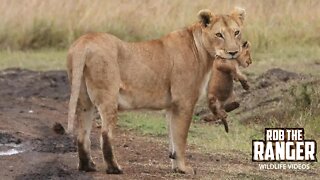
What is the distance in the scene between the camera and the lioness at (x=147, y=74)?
328 inches

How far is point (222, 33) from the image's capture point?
875 cm

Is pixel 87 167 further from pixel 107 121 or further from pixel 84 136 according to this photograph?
pixel 107 121

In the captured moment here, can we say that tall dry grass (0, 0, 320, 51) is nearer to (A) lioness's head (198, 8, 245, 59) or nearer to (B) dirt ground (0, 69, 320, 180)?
(B) dirt ground (0, 69, 320, 180)

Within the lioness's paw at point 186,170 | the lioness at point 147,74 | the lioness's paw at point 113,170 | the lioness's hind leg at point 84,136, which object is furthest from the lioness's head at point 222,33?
the lioness's paw at point 113,170

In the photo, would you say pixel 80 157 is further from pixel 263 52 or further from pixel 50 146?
pixel 263 52

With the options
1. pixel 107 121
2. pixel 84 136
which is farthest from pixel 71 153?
pixel 107 121

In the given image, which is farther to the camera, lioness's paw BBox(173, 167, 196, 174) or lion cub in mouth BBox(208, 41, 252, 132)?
lion cub in mouth BBox(208, 41, 252, 132)

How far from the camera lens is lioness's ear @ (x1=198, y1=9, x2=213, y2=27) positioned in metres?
8.87

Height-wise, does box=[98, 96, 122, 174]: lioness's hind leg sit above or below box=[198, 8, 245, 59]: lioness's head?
below

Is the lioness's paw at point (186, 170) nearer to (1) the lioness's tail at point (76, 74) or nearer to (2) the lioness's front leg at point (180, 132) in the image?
(2) the lioness's front leg at point (180, 132)

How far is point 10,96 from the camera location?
46.0ft

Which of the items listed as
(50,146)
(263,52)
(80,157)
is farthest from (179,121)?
(263,52)

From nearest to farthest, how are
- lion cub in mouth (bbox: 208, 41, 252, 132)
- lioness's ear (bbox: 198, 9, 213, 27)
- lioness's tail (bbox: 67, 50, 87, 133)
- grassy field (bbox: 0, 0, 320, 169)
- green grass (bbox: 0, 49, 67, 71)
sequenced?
lioness's tail (bbox: 67, 50, 87, 133), lioness's ear (bbox: 198, 9, 213, 27), lion cub in mouth (bbox: 208, 41, 252, 132), green grass (bbox: 0, 49, 67, 71), grassy field (bbox: 0, 0, 320, 169)

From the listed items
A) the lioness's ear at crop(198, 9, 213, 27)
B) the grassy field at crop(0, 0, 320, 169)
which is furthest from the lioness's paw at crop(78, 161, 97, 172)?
the grassy field at crop(0, 0, 320, 169)
